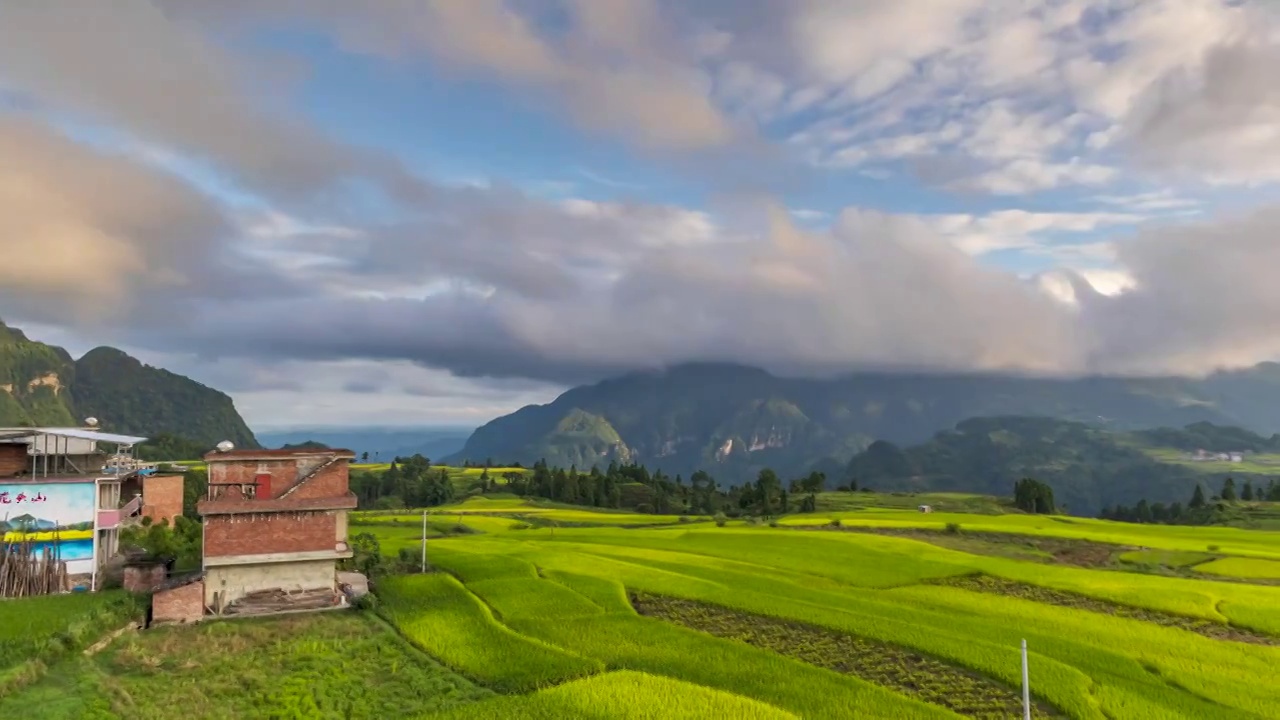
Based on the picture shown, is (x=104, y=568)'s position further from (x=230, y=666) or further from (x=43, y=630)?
(x=230, y=666)

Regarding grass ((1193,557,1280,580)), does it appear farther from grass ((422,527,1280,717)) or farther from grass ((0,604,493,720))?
grass ((0,604,493,720))

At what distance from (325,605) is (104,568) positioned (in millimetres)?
13781

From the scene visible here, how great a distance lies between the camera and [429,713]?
2045cm

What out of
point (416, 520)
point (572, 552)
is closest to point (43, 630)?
point (572, 552)

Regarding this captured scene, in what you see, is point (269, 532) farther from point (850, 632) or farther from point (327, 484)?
point (850, 632)

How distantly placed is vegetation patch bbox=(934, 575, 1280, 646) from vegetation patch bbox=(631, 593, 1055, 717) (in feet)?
47.0

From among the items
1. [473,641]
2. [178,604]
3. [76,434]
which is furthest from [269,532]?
[76,434]

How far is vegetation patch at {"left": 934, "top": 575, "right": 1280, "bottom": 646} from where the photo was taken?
3050 centimetres

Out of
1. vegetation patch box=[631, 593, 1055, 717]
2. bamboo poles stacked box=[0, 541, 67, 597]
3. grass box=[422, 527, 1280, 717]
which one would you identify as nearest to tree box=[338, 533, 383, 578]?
grass box=[422, 527, 1280, 717]

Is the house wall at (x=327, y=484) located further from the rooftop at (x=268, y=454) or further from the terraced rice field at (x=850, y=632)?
the terraced rice field at (x=850, y=632)

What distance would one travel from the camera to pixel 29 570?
35250 millimetres

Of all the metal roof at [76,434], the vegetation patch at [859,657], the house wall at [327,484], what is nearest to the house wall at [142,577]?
the metal roof at [76,434]

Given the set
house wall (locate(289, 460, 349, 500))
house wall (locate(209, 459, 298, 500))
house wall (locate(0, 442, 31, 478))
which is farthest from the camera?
house wall (locate(0, 442, 31, 478))

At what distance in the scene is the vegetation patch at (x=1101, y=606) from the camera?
30.5m
